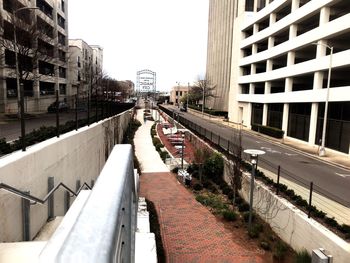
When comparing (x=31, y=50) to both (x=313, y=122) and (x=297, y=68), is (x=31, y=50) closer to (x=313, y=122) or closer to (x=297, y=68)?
(x=297, y=68)

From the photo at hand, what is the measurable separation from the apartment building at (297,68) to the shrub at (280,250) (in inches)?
732

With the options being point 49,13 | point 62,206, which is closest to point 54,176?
point 62,206

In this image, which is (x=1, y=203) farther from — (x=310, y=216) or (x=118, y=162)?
(x=310, y=216)

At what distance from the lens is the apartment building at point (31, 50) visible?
12807 millimetres

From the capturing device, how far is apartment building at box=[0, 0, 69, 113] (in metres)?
12.8

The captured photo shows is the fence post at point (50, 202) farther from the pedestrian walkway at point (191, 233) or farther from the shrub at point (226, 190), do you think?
the shrub at point (226, 190)

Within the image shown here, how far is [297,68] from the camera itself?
118ft

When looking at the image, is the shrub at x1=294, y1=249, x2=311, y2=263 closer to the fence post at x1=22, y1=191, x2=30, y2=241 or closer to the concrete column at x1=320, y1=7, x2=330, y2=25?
the fence post at x1=22, y1=191, x2=30, y2=241

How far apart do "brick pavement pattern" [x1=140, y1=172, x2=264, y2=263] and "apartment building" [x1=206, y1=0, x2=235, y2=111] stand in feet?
196

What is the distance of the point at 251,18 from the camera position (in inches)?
2012

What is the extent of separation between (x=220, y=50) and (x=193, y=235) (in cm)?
7164

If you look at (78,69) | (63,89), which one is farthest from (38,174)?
(78,69)

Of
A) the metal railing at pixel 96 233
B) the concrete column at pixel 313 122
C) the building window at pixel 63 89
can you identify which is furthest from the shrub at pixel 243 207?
the building window at pixel 63 89

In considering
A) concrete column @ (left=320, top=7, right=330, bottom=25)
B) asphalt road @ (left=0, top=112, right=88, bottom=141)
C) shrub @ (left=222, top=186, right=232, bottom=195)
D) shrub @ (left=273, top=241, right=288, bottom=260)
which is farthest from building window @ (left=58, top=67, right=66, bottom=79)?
shrub @ (left=273, top=241, right=288, bottom=260)
